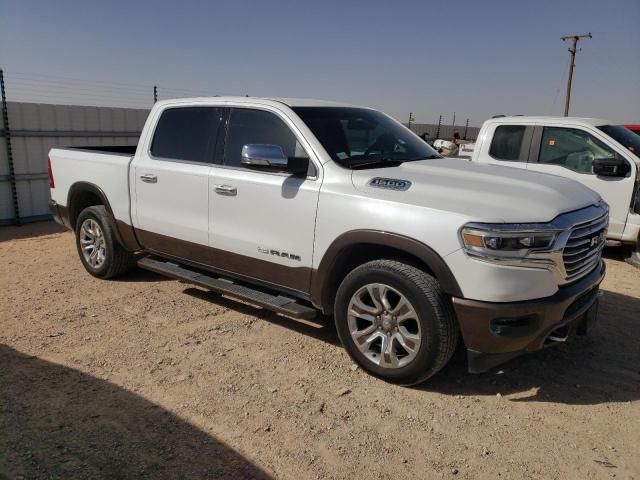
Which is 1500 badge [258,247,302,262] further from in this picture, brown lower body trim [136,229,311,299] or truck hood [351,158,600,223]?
truck hood [351,158,600,223]

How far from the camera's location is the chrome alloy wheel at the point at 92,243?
228 inches

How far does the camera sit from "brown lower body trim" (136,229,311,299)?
13.3 ft

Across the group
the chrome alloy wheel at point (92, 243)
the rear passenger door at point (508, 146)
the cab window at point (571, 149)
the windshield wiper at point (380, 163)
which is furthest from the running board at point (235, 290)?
the cab window at point (571, 149)

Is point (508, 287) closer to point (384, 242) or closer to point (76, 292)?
point (384, 242)

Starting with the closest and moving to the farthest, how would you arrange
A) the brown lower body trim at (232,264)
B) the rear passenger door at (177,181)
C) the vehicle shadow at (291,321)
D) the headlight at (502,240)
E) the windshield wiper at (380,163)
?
the headlight at (502,240)
the windshield wiper at (380,163)
the brown lower body trim at (232,264)
the vehicle shadow at (291,321)
the rear passenger door at (177,181)

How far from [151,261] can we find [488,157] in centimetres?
509

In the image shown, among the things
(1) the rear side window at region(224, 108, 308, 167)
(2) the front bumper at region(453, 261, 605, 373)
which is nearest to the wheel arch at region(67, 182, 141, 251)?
(1) the rear side window at region(224, 108, 308, 167)

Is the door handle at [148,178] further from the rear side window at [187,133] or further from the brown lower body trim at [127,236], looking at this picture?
the brown lower body trim at [127,236]

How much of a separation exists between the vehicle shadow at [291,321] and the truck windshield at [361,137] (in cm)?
149

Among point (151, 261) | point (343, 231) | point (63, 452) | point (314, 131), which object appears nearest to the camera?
point (63, 452)

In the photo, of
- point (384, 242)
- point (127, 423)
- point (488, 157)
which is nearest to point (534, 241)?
point (384, 242)

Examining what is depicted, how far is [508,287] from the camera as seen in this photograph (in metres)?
3.07

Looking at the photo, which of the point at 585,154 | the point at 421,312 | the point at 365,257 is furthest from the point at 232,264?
the point at 585,154

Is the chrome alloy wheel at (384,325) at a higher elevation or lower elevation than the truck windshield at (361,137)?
lower
